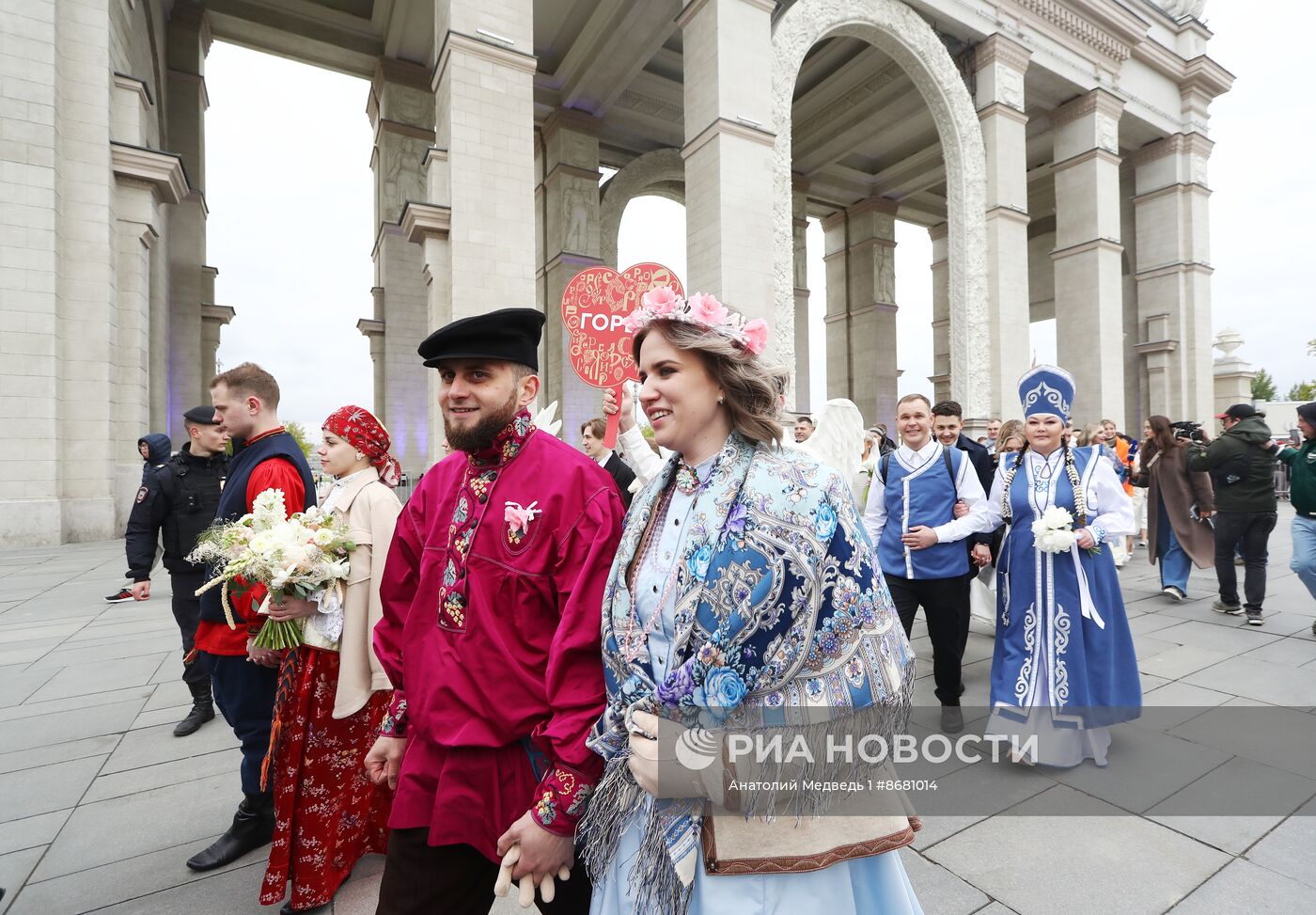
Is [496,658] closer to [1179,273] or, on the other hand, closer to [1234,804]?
[1234,804]

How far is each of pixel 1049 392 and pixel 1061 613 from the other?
1.30 m

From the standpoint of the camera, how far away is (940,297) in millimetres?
25453

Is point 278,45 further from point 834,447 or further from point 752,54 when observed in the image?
point 834,447

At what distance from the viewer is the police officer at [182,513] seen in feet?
13.4

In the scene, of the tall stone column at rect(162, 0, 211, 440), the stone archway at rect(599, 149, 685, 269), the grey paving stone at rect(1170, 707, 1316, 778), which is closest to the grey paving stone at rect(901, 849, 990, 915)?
the grey paving stone at rect(1170, 707, 1316, 778)

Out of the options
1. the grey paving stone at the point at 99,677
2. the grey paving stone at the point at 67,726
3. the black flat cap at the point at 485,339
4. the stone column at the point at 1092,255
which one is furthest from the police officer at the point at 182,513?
the stone column at the point at 1092,255

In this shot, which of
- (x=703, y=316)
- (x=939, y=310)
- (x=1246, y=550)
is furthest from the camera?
(x=939, y=310)

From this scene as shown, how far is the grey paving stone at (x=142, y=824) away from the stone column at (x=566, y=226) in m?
14.1

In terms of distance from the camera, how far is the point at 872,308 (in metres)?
25.1

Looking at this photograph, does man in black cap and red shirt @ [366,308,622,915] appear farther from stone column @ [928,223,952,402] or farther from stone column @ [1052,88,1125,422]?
stone column @ [928,223,952,402]

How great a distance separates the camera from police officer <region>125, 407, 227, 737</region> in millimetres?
4082

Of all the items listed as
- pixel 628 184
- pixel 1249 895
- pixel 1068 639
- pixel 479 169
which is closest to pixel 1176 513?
pixel 1068 639

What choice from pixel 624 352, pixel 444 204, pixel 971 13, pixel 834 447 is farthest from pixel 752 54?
pixel 624 352

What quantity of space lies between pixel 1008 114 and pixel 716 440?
1841 cm
